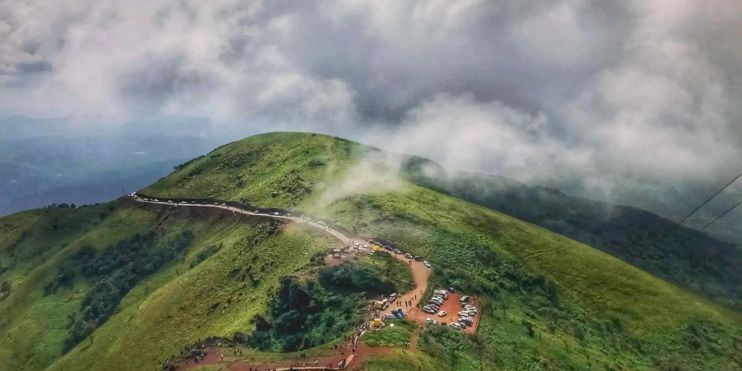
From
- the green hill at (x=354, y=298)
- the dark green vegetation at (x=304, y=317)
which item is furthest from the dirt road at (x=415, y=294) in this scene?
the dark green vegetation at (x=304, y=317)

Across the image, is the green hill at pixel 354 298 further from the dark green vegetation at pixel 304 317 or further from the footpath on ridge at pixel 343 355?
the footpath on ridge at pixel 343 355

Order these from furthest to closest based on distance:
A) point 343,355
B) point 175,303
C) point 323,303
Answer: point 175,303, point 323,303, point 343,355

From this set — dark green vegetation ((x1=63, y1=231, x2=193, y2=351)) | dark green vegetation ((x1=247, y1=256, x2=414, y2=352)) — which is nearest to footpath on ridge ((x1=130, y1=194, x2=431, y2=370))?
dark green vegetation ((x1=247, y1=256, x2=414, y2=352))

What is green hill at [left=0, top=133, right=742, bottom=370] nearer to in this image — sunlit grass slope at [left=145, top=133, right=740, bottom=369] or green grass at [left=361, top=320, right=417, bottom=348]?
sunlit grass slope at [left=145, top=133, right=740, bottom=369]

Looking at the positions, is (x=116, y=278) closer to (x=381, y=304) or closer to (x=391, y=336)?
(x=381, y=304)

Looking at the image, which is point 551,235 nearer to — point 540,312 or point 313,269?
point 540,312

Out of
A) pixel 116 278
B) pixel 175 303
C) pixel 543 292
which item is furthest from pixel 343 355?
pixel 116 278

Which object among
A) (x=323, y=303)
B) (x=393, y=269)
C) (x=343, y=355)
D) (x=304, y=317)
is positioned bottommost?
(x=343, y=355)
